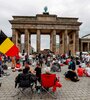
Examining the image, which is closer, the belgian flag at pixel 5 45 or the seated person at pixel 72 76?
the belgian flag at pixel 5 45

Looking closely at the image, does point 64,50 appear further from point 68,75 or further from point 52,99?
point 52,99

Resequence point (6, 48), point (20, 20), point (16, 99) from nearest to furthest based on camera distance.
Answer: point (16, 99) < point (6, 48) < point (20, 20)

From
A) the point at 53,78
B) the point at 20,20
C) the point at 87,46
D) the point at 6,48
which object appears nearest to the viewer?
the point at 53,78

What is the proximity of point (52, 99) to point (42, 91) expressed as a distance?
1.65 meters

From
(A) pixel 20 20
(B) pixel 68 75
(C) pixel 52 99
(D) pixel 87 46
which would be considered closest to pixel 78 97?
(C) pixel 52 99

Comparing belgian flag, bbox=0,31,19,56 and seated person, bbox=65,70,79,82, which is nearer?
belgian flag, bbox=0,31,19,56

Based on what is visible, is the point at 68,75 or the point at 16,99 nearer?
the point at 16,99

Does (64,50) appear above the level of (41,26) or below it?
below

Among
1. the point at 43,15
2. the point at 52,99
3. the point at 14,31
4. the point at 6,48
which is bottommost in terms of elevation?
the point at 52,99

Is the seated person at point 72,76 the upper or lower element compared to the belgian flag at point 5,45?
lower

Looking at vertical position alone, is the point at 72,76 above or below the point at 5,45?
below

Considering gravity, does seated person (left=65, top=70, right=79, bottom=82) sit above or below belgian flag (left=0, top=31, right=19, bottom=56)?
below

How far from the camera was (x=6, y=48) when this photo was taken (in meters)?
12.8

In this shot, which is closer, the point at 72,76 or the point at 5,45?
the point at 5,45
